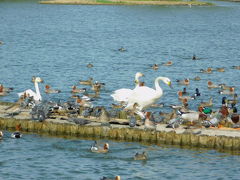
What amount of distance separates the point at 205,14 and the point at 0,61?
251 ft

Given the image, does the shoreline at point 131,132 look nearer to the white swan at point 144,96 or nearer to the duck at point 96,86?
the white swan at point 144,96

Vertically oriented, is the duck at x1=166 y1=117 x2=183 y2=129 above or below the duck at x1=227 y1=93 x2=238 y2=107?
below

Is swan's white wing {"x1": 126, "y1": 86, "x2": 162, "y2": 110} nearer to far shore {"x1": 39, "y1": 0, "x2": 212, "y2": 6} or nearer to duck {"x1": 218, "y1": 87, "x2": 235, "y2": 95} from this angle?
duck {"x1": 218, "y1": 87, "x2": 235, "y2": 95}

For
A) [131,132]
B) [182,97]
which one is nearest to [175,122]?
[131,132]

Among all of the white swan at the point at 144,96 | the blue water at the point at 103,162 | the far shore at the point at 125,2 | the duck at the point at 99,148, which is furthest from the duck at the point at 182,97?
the far shore at the point at 125,2

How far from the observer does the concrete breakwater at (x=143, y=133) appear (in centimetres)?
3769

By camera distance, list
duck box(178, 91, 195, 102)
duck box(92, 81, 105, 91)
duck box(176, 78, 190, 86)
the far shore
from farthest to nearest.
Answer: the far shore
duck box(176, 78, 190, 86)
duck box(92, 81, 105, 91)
duck box(178, 91, 195, 102)

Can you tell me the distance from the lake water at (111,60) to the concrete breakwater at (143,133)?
2.07ft

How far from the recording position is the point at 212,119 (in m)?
40.2

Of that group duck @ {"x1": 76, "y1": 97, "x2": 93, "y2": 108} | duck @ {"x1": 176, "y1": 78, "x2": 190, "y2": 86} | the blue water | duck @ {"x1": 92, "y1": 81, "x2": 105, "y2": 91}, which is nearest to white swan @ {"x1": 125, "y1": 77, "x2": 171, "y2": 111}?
duck @ {"x1": 76, "y1": 97, "x2": 93, "y2": 108}

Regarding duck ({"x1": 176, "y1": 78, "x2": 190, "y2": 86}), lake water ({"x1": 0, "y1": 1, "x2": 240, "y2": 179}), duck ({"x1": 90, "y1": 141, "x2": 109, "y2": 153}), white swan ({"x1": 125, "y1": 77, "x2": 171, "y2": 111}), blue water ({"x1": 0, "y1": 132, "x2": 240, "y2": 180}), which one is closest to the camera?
blue water ({"x1": 0, "y1": 132, "x2": 240, "y2": 180})

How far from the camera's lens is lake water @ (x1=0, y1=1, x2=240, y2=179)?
1385 inches

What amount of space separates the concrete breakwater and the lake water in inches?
24.8

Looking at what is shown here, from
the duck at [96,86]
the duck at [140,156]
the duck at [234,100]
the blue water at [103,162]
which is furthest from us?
the duck at [96,86]
